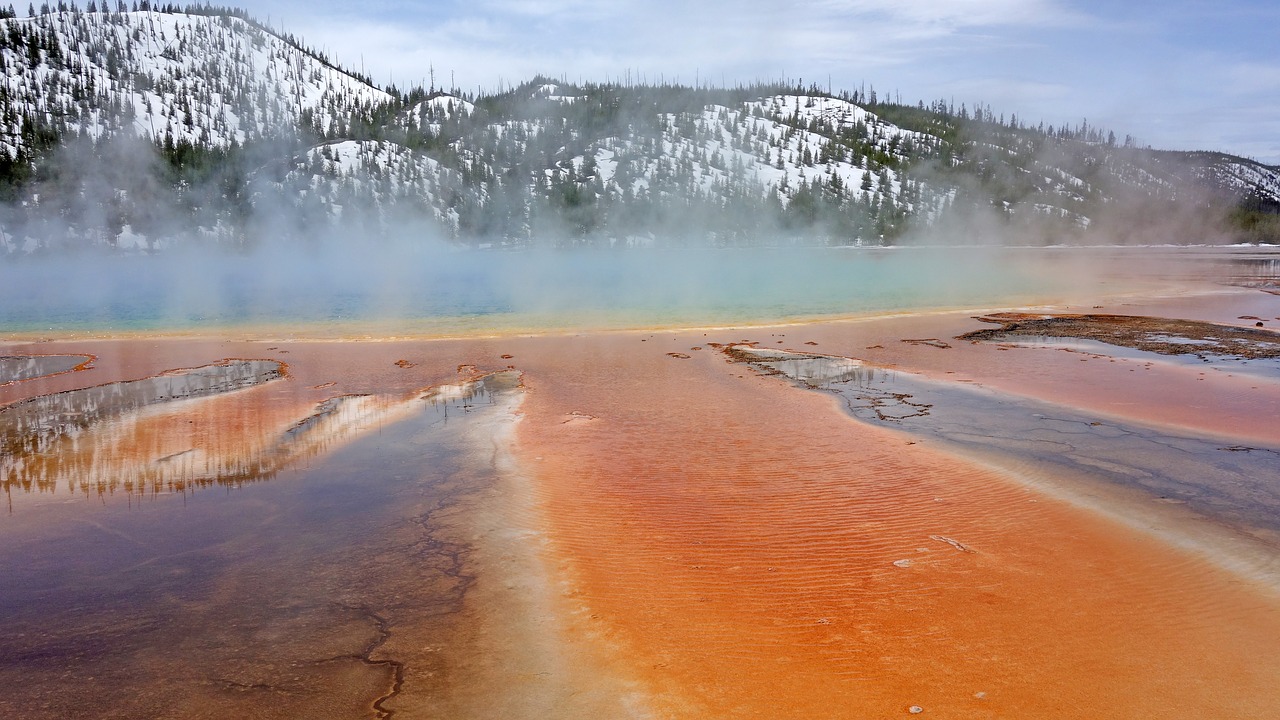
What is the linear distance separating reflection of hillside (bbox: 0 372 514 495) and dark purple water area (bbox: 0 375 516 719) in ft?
1.65

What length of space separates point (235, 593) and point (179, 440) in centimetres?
412

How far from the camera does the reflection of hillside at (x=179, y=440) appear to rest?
A: 6543 millimetres

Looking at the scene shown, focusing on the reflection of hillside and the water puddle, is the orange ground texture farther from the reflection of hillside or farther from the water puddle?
the water puddle

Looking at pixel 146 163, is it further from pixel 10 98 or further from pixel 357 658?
pixel 357 658

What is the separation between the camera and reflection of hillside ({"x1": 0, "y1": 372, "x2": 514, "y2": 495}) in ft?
21.5

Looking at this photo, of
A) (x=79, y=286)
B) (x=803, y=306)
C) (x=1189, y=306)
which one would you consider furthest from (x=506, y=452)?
(x=79, y=286)

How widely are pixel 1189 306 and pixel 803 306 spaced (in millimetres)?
10210

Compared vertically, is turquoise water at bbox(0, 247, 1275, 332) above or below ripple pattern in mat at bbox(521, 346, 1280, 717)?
above

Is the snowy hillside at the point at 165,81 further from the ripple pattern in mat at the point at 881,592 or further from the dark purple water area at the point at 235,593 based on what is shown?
the ripple pattern in mat at the point at 881,592

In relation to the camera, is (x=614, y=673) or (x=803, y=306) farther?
(x=803, y=306)

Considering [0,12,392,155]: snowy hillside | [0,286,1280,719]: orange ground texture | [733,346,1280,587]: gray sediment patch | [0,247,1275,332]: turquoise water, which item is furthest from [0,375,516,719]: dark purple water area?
[0,12,392,155]: snowy hillside

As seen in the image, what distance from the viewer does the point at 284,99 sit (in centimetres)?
14675

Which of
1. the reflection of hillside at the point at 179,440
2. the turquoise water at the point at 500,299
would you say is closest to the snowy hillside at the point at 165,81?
the turquoise water at the point at 500,299

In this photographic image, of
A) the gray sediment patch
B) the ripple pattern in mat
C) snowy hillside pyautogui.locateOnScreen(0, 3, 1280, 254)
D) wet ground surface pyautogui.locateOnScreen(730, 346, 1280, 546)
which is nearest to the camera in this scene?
the ripple pattern in mat
